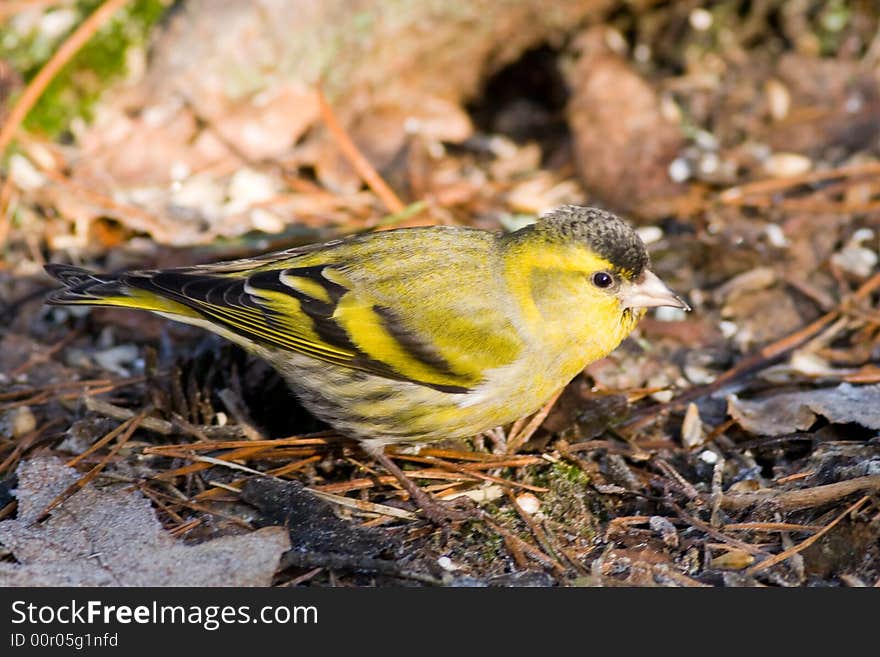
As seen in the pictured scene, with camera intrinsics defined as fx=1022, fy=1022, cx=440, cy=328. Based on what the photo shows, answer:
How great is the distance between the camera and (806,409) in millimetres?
4281

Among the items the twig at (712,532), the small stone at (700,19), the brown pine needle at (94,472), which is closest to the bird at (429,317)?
the brown pine needle at (94,472)

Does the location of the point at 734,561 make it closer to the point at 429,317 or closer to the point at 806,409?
the point at 806,409

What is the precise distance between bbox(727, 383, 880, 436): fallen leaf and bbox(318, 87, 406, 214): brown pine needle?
8.02 feet

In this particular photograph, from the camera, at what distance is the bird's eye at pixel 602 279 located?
404cm

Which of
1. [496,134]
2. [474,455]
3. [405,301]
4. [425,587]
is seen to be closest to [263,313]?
[405,301]

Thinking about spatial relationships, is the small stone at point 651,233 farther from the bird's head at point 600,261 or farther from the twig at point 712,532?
the twig at point 712,532

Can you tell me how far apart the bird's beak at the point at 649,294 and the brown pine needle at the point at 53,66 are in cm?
402

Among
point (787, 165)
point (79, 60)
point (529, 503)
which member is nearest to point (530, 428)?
point (529, 503)

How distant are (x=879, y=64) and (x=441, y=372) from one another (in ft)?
14.4

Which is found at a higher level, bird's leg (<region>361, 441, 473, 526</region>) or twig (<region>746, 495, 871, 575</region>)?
twig (<region>746, 495, 871, 575</region>)

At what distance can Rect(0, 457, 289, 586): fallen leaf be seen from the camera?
3414 millimetres

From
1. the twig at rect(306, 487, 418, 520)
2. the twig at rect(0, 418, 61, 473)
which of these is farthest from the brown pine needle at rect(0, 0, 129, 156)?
the twig at rect(306, 487, 418, 520)

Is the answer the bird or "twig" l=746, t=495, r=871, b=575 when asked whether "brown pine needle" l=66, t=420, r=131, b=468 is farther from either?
"twig" l=746, t=495, r=871, b=575

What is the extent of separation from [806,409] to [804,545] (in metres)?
0.82
